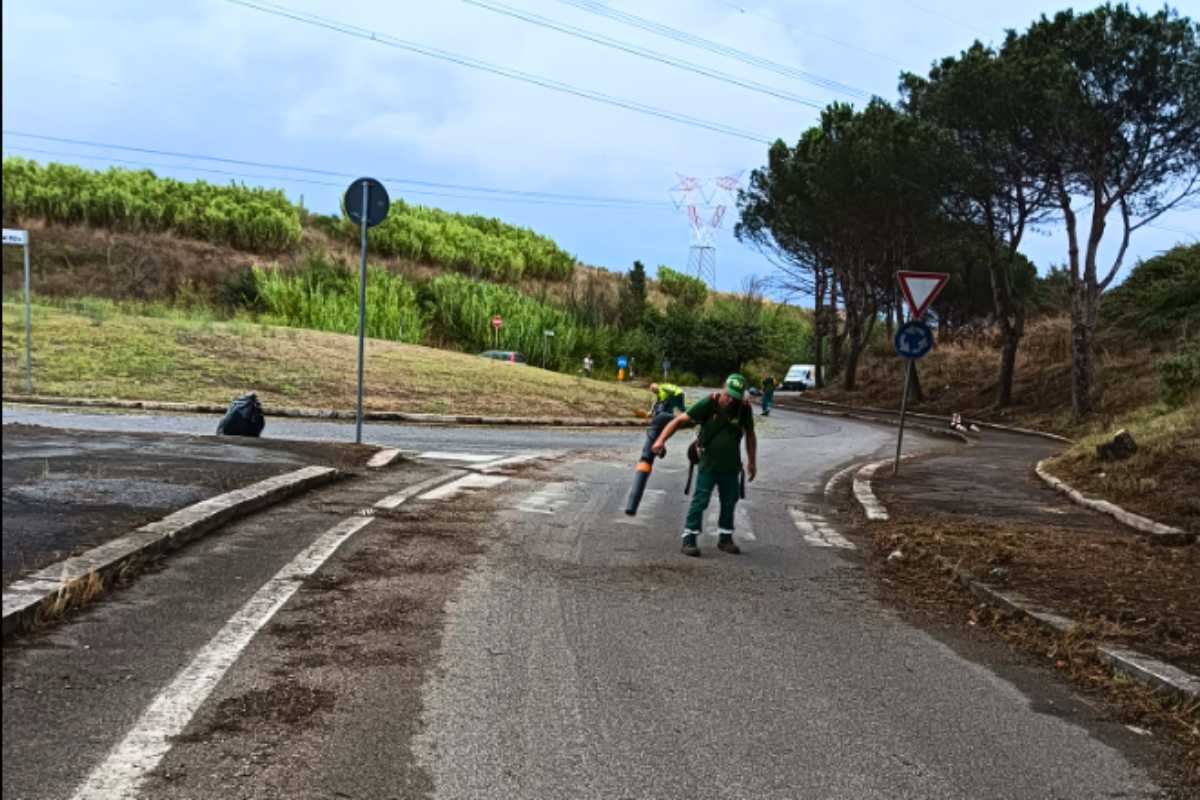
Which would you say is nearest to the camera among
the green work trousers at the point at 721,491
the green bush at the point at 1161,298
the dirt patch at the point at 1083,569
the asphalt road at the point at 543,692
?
the asphalt road at the point at 543,692

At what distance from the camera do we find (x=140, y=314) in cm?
2245

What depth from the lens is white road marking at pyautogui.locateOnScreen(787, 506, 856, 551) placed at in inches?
354

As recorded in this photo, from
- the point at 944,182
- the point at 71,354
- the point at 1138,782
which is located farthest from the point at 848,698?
the point at 944,182

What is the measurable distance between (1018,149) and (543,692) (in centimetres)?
3030

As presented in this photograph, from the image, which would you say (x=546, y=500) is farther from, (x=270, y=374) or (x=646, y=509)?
(x=270, y=374)

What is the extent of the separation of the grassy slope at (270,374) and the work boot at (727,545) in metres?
13.6

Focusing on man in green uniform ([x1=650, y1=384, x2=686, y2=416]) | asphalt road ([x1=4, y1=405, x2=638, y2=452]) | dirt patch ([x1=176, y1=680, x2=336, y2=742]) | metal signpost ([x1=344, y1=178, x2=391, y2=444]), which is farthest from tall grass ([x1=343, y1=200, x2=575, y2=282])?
dirt patch ([x1=176, y1=680, x2=336, y2=742])

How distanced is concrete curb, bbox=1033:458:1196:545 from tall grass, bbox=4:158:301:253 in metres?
8.57

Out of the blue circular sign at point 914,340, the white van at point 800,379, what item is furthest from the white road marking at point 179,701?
the white van at point 800,379

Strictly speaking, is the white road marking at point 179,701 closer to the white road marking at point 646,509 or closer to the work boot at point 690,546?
the work boot at point 690,546

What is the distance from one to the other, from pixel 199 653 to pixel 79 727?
2.99 ft

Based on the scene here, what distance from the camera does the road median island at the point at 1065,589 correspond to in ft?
16.2

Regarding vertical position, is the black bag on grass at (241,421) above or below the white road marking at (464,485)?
above

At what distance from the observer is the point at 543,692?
433 centimetres
